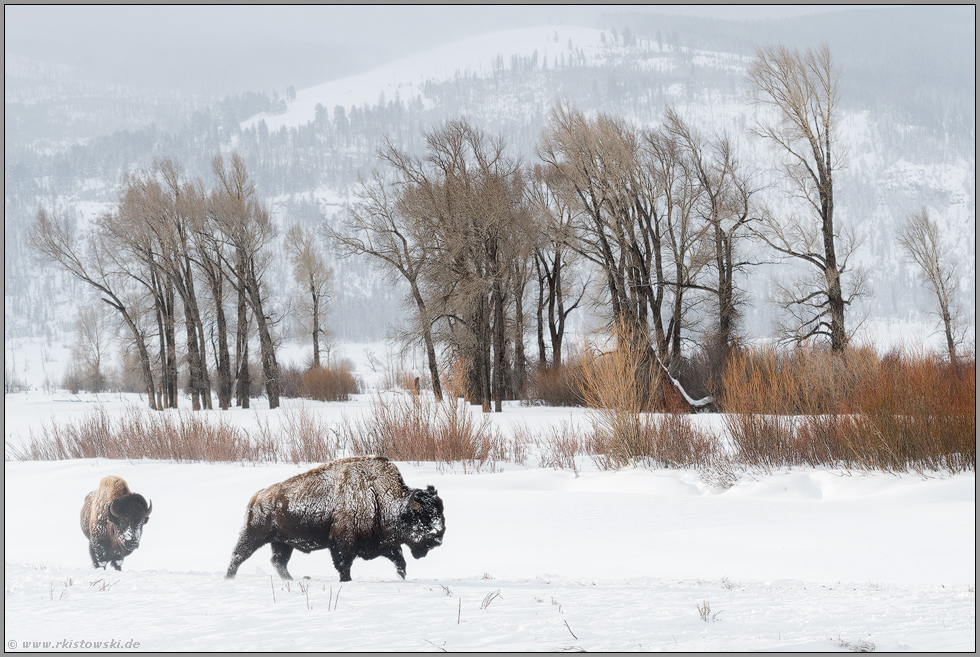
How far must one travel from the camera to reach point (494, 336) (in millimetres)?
26938

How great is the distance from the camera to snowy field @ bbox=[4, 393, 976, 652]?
371cm

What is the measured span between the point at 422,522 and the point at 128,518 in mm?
2602

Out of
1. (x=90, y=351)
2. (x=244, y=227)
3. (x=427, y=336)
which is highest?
(x=244, y=227)

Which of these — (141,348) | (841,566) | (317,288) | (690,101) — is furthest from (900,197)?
(841,566)

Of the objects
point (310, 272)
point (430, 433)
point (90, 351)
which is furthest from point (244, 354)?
point (90, 351)

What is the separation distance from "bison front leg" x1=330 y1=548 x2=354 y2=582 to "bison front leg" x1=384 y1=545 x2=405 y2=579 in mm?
261

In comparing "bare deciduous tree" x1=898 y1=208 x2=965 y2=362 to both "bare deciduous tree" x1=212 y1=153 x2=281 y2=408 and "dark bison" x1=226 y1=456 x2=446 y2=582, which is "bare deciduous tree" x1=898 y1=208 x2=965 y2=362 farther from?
"dark bison" x1=226 y1=456 x2=446 y2=582

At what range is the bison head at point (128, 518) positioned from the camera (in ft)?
18.7

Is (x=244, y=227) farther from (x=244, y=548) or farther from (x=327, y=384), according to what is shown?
(x=244, y=548)

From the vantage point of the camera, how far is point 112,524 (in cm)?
568

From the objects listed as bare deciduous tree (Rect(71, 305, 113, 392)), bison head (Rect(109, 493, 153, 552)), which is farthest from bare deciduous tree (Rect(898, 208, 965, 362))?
bare deciduous tree (Rect(71, 305, 113, 392))

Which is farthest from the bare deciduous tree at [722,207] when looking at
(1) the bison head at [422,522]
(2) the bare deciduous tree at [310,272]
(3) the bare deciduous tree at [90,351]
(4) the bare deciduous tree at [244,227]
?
(3) the bare deciduous tree at [90,351]

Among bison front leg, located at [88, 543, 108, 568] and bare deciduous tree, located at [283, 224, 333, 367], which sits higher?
bare deciduous tree, located at [283, 224, 333, 367]

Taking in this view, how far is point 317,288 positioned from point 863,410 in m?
34.0
